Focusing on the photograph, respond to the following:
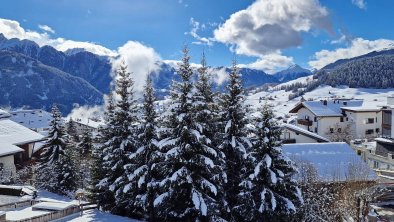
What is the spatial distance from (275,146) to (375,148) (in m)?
31.0

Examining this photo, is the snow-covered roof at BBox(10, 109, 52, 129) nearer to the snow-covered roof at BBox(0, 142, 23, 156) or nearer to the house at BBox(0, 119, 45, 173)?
the house at BBox(0, 119, 45, 173)

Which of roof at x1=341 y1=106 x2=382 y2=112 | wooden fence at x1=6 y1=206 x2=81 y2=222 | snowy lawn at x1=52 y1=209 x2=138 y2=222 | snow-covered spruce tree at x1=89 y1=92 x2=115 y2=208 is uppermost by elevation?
roof at x1=341 y1=106 x2=382 y2=112

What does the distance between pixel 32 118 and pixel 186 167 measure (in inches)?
4942

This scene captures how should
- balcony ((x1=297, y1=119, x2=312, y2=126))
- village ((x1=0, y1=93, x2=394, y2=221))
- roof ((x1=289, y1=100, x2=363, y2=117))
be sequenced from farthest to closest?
balcony ((x1=297, y1=119, x2=312, y2=126)) → roof ((x1=289, y1=100, x2=363, y2=117)) → village ((x1=0, y1=93, x2=394, y2=221))

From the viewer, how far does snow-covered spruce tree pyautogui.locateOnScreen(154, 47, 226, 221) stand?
68.9 ft

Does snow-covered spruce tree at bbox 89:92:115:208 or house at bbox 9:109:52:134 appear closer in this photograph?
snow-covered spruce tree at bbox 89:92:115:208

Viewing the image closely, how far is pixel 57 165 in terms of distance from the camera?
38.8 meters

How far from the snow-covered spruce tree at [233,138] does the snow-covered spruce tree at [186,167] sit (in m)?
1.62

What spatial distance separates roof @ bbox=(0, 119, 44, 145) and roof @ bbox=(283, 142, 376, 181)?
30.2 m

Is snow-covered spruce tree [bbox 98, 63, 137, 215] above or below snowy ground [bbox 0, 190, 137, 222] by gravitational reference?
above

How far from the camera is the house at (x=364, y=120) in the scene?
69375 millimetres

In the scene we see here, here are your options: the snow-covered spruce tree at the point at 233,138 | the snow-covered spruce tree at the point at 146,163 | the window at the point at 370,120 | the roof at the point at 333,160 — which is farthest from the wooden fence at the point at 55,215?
the window at the point at 370,120

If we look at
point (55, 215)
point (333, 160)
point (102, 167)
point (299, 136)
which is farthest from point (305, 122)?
point (55, 215)

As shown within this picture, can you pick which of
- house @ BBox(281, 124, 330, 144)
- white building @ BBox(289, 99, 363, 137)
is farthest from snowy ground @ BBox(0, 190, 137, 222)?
white building @ BBox(289, 99, 363, 137)
